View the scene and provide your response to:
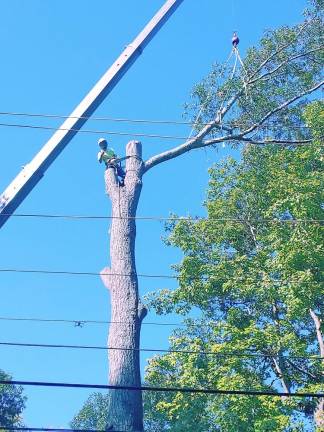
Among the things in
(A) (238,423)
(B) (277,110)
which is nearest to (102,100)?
(A) (238,423)

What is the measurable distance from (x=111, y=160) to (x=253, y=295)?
5282mm

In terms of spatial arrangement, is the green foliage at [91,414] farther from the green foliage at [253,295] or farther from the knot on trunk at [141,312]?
the knot on trunk at [141,312]

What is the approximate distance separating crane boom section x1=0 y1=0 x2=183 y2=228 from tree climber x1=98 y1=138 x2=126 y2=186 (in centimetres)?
149

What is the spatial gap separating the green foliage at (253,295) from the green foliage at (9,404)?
25.8 ft

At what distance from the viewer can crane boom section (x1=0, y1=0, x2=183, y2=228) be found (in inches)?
251

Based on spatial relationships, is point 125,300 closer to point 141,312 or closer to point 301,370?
point 141,312

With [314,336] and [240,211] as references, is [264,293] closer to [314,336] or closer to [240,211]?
[314,336]

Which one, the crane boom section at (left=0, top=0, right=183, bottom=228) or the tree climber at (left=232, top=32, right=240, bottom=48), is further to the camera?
the tree climber at (left=232, top=32, right=240, bottom=48)

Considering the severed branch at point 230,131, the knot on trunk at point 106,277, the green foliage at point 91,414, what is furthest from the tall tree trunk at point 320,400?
the green foliage at point 91,414

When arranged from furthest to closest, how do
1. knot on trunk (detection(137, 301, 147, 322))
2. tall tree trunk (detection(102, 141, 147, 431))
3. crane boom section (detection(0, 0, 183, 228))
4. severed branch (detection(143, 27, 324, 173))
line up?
severed branch (detection(143, 27, 324, 173)) < knot on trunk (detection(137, 301, 147, 322)) < tall tree trunk (detection(102, 141, 147, 431)) < crane boom section (detection(0, 0, 183, 228))

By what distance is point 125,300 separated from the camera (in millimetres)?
8422

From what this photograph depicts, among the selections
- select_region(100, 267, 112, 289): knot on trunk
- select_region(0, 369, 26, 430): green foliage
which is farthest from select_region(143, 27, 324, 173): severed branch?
select_region(0, 369, 26, 430): green foliage

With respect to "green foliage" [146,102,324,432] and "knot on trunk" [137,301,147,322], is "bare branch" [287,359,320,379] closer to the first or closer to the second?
"green foliage" [146,102,324,432]

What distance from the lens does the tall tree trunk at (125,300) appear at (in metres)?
7.62
